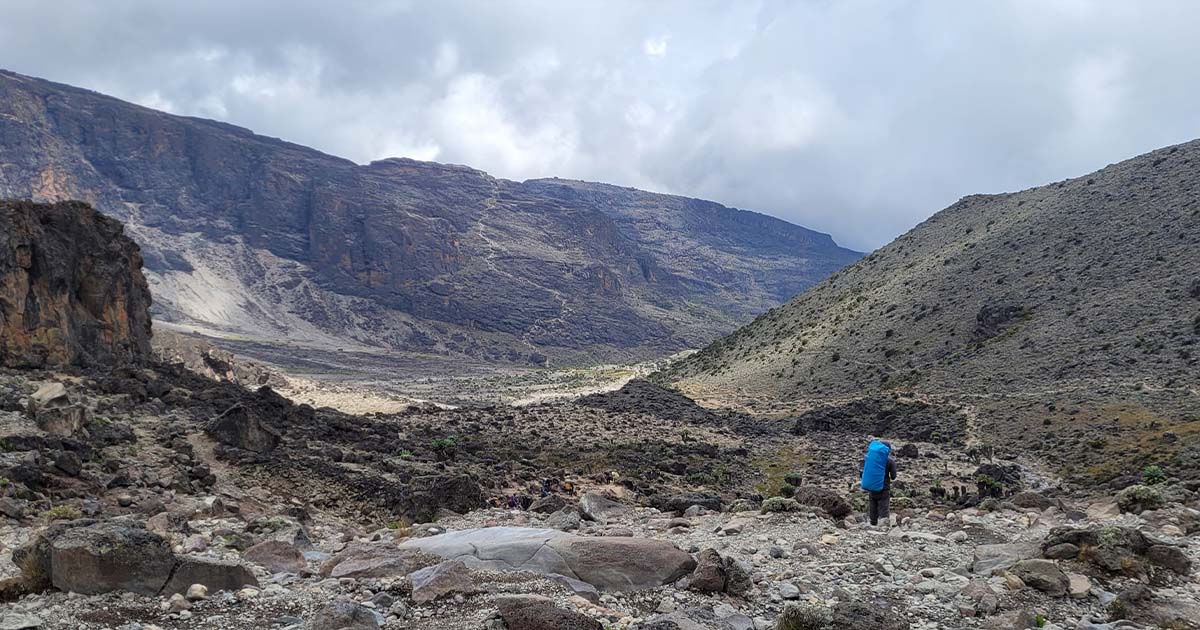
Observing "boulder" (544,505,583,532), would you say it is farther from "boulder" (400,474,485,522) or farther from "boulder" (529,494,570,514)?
"boulder" (400,474,485,522)

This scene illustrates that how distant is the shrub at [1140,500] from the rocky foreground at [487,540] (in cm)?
3

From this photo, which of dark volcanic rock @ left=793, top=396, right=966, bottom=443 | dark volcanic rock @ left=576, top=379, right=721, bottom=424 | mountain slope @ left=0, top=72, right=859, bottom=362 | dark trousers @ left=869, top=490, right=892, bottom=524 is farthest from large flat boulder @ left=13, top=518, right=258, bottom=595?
mountain slope @ left=0, top=72, right=859, bottom=362

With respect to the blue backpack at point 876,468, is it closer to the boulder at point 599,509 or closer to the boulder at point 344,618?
the boulder at point 599,509

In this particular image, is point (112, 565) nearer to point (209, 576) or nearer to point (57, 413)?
point (209, 576)

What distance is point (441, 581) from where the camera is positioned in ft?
22.6

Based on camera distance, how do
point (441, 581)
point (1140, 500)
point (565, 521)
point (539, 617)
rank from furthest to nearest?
1. point (1140, 500)
2. point (565, 521)
3. point (441, 581)
4. point (539, 617)

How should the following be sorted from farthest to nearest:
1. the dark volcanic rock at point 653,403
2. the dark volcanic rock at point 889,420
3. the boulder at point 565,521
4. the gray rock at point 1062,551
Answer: the dark volcanic rock at point 653,403 < the dark volcanic rock at point 889,420 < the boulder at point 565,521 < the gray rock at point 1062,551

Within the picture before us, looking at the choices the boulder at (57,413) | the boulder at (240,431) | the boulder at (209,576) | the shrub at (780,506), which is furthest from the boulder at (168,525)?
the boulder at (240,431)

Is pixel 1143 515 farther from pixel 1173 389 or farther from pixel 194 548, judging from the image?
pixel 1173 389

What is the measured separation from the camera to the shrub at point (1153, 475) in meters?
17.1

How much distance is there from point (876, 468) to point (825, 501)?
1919 mm

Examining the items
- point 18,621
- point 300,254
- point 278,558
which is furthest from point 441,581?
point 300,254

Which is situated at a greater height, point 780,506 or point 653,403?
point 780,506

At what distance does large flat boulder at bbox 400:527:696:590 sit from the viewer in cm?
749
